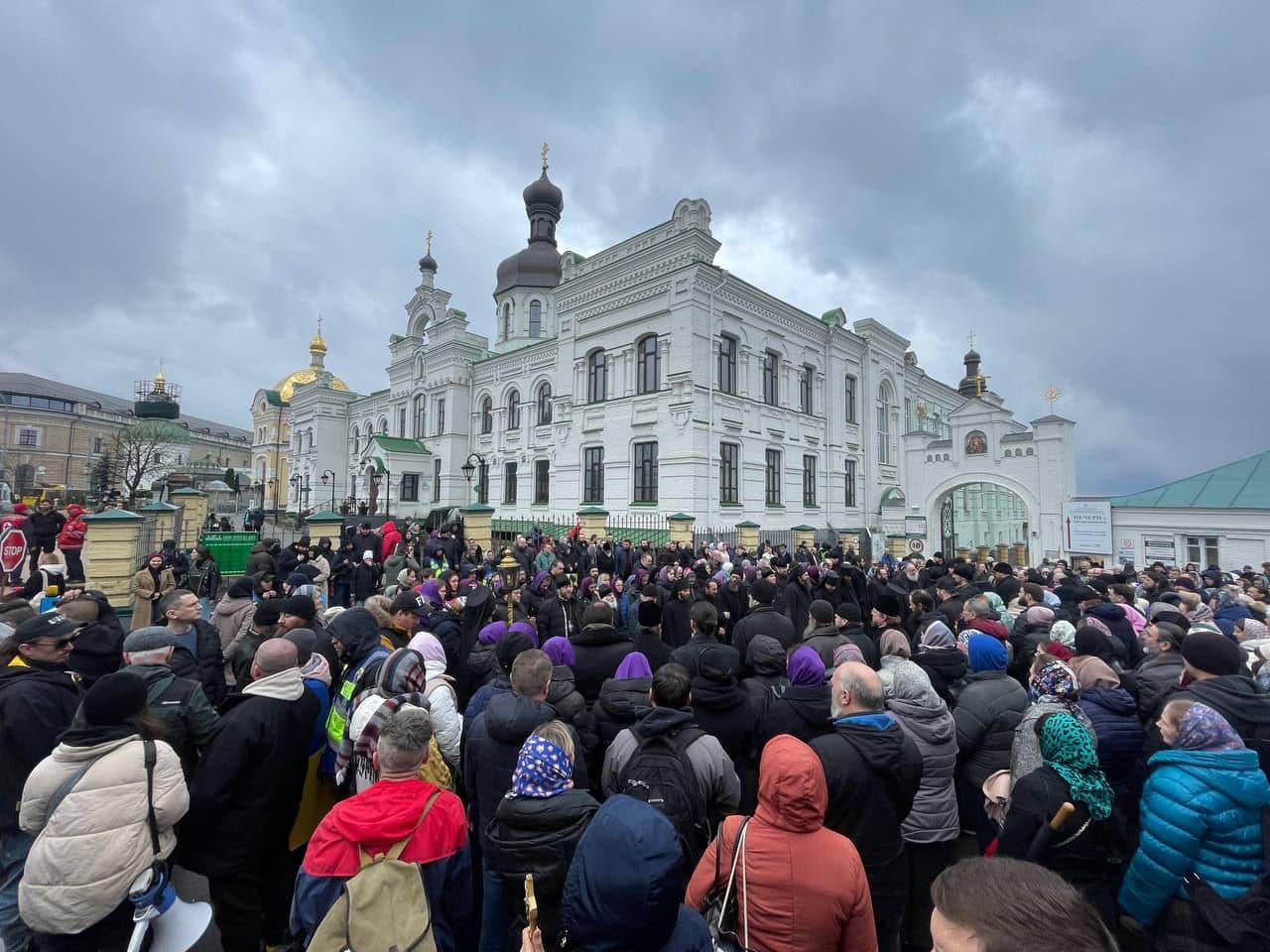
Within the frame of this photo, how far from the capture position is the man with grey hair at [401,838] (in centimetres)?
213

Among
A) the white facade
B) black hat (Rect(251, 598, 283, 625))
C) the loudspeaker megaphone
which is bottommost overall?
the loudspeaker megaphone

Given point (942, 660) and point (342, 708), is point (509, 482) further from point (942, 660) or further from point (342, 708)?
point (942, 660)

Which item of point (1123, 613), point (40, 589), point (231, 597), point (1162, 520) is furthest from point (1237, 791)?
point (1162, 520)

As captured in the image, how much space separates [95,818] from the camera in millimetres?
2383

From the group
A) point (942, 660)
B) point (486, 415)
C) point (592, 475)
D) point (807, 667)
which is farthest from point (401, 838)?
point (486, 415)

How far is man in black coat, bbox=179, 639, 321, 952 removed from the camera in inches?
115

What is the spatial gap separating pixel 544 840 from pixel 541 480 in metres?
24.7

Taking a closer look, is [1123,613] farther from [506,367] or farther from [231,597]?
[506,367]

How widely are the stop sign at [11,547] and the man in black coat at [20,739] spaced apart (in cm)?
865

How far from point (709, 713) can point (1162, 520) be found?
2112 centimetres

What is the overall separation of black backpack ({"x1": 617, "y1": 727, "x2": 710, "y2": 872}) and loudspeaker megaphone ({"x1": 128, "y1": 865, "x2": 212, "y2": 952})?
7.19 ft

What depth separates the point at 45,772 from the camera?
7.89ft

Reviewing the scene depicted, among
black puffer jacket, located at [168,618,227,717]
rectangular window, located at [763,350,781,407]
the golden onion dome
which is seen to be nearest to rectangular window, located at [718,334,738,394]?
rectangular window, located at [763,350,781,407]

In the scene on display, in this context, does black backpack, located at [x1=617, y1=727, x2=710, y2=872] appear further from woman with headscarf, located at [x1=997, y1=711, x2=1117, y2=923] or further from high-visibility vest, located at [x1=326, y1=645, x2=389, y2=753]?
high-visibility vest, located at [x1=326, y1=645, x2=389, y2=753]
